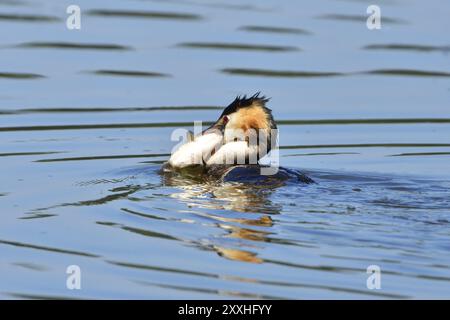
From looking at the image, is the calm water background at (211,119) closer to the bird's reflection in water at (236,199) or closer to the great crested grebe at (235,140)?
the bird's reflection in water at (236,199)

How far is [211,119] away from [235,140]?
190cm

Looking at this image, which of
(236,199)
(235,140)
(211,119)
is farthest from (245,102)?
(211,119)

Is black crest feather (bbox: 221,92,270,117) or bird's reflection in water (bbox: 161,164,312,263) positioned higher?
black crest feather (bbox: 221,92,270,117)

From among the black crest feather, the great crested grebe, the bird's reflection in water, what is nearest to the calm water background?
the bird's reflection in water

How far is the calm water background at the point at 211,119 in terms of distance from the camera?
808cm

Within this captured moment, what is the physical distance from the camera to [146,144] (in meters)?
12.4

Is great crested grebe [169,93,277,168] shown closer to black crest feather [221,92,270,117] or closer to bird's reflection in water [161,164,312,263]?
black crest feather [221,92,270,117]

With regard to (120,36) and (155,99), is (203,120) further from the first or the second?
(120,36)

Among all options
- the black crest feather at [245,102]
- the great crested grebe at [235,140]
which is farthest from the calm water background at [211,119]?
the black crest feather at [245,102]

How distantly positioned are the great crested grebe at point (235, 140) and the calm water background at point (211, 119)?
450mm

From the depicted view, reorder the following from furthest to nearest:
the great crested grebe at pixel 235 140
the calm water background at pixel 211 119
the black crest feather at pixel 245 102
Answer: the black crest feather at pixel 245 102 → the great crested grebe at pixel 235 140 → the calm water background at pixel 211 119

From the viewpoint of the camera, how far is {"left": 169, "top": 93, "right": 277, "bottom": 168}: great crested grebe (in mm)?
10969

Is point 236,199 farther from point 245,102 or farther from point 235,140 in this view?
point 245,102

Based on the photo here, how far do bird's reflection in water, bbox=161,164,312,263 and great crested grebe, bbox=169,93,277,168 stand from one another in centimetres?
15
